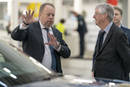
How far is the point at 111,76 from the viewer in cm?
564

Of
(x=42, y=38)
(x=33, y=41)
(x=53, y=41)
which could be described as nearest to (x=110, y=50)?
(x=53, y=41)

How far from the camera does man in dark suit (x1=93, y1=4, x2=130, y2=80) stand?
5.54 metres

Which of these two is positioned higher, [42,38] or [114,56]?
[42,38]

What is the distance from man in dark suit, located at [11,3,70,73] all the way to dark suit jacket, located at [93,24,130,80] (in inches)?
21.3

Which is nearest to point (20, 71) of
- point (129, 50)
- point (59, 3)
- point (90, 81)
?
point (90, 81)

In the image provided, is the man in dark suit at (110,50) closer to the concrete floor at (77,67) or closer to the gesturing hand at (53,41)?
the gesturing hand at (53,41)

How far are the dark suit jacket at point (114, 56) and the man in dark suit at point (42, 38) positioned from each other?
541mm

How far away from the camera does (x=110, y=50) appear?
557 cm

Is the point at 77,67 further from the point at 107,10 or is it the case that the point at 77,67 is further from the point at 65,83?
the point at 65,83

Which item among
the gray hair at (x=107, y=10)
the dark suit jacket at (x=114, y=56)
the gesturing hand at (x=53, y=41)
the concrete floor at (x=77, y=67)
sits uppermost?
the gray hair at (x=107, y=10)

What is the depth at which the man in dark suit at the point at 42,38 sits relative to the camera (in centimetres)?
562

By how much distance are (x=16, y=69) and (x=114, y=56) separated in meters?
1.65

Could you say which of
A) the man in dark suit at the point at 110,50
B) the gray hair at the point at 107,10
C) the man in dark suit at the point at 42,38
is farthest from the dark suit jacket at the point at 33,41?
the gray hair at the point at 107,10

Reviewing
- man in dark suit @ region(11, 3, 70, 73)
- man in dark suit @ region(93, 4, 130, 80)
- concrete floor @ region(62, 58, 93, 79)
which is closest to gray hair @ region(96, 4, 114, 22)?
man in dark suit @ region(93, 4, 130, 80)
